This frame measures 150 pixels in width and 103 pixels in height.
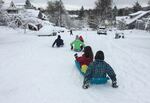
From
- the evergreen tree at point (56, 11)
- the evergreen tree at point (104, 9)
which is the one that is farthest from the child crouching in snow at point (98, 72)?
the evergreen tree at point (56, 11)

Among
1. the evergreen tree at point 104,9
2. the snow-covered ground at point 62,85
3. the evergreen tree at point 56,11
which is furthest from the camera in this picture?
the evergreen tree at point 56,11

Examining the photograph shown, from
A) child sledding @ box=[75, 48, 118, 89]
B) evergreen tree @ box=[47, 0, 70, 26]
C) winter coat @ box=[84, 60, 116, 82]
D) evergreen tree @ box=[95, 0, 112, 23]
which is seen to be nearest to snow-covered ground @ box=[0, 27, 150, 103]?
child sledding @ box=[75, 48, 118, 89]

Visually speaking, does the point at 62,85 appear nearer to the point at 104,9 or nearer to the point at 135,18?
the point at 104,9

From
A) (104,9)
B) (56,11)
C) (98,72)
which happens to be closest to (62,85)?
(98,72)

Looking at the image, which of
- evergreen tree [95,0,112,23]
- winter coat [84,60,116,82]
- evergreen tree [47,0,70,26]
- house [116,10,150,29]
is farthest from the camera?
evergreen tree [47,0,70,26]

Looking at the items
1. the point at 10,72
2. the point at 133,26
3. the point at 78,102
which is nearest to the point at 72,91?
the point at 78,102

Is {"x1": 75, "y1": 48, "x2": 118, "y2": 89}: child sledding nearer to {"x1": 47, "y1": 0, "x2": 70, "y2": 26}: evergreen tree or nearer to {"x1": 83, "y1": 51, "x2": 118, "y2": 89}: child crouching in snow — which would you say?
{"x1": 83, "y1": 51, "x2": 118, "y2": 89}: child crouching in snow

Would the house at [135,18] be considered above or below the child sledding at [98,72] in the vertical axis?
above

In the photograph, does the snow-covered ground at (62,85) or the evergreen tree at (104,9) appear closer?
the snow-covered ground at (62,85)

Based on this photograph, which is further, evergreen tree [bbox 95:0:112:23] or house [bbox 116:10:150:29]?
house [bbox 116:10:150:29]

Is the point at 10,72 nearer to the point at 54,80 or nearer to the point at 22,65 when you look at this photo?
the point at 22,65

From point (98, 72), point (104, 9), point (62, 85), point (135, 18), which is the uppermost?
point (104, 9)

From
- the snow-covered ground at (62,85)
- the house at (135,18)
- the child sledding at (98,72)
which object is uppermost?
the house at (135,18)

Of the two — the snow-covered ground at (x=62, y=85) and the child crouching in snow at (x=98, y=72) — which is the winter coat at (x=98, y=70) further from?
A: the snow-covered ground at (x=62, y=85)
